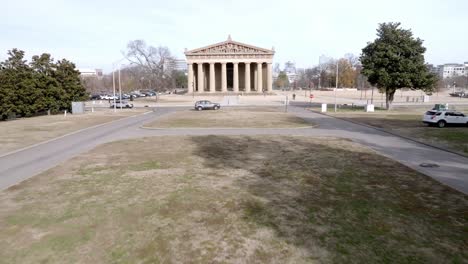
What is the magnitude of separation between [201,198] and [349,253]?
454 cm

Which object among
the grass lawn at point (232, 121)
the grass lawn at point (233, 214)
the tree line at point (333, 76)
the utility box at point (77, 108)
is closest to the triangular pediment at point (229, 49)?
the tree line at point (333, 76)

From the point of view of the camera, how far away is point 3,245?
6.62 meters

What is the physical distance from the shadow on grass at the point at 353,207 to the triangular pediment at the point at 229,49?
8267cm

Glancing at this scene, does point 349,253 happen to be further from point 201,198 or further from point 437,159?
point 437,159

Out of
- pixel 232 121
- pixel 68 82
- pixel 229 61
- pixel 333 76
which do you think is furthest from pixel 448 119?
pixel 333 76

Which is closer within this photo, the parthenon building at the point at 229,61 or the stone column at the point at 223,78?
the parthenon building at the point at 229,61

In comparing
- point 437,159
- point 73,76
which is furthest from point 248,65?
point 437,159

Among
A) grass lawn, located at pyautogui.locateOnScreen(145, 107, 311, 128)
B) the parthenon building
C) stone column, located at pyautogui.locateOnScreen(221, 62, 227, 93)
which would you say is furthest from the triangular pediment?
grass lawn, located at pyautogui.locateOnScreen(145, 107, 311, 128)

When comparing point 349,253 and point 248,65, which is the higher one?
point 248,65

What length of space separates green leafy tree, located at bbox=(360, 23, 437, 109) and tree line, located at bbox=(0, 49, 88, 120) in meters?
41.0

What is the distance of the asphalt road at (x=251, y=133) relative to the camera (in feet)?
40.7

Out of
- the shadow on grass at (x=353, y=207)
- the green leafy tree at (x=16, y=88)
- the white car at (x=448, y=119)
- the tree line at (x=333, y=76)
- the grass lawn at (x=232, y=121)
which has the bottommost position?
the shadow on grass at (x=353, y=207)

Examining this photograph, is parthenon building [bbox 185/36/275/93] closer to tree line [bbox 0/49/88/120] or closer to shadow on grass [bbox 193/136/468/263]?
tree line [bbox 0/49/88/120]

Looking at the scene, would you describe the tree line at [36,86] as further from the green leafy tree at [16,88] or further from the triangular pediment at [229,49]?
the triangular pediment at [229,49]
